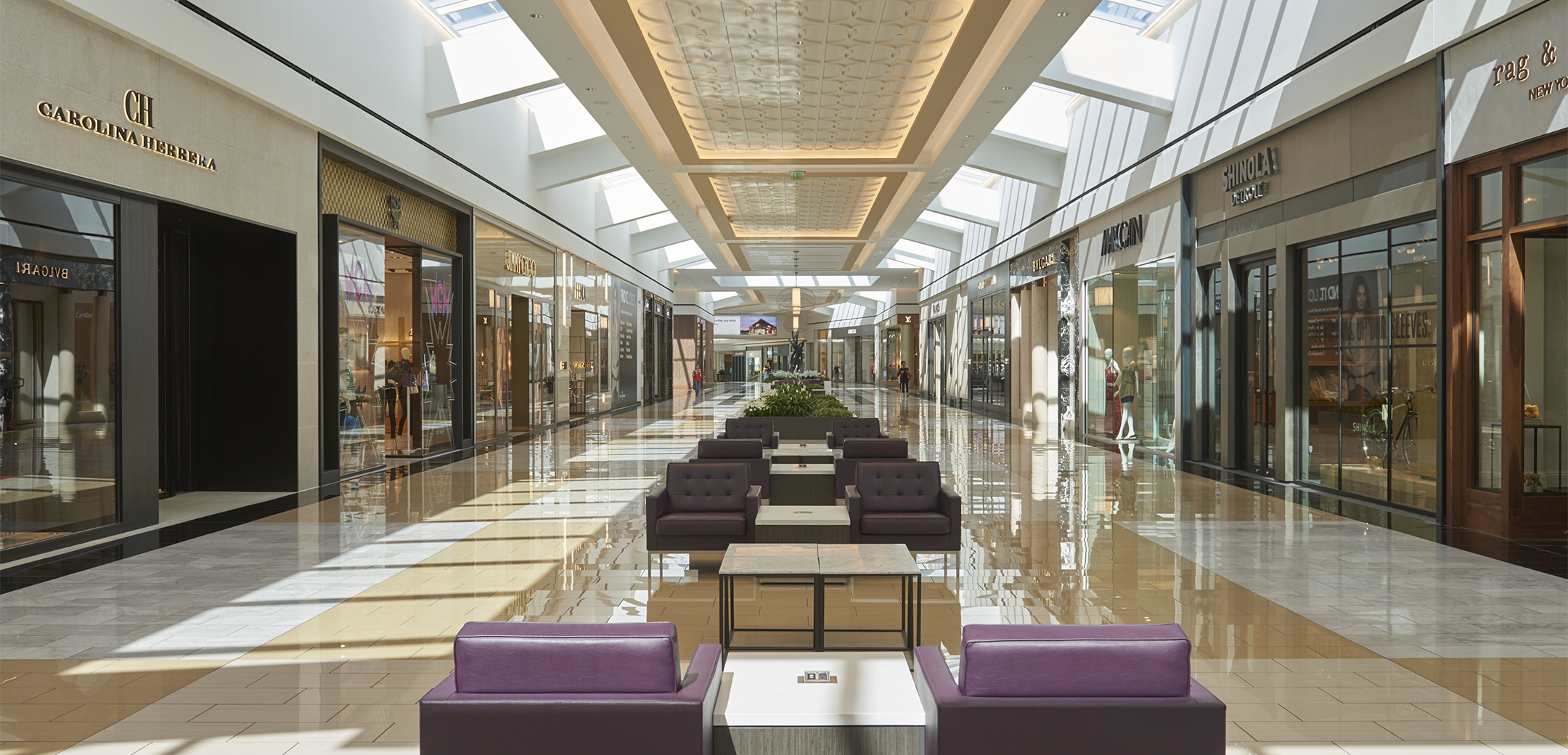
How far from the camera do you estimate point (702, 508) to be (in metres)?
6.77

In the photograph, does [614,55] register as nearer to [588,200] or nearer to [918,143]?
[918,143]

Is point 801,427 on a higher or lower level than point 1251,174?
lower

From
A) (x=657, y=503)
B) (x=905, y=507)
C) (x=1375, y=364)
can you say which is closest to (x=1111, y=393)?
(x=1375, y=364)

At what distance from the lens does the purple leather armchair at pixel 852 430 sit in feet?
39.3

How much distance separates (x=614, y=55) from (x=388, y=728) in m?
7.79

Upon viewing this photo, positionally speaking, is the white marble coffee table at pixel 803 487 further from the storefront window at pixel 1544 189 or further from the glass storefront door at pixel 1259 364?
the glass storefront door at pixel 1259 364

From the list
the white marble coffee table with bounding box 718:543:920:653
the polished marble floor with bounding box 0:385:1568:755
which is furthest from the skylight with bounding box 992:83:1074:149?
the white marble coffee table with bounding box 718:543:920:653

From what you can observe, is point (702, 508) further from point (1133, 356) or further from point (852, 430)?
point (1133, 356)

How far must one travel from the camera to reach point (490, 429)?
1672 cm

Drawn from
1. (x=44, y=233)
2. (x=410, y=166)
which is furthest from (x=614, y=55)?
(x=44, y=233)

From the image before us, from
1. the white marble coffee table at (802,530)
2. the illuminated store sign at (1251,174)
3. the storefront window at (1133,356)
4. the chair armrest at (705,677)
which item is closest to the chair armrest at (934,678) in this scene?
the chair armrest at (705,677)

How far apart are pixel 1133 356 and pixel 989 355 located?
1004cm

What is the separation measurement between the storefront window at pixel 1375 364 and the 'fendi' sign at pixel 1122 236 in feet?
14.1

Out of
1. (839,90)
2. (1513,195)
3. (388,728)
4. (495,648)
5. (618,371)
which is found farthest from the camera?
(618,371)
